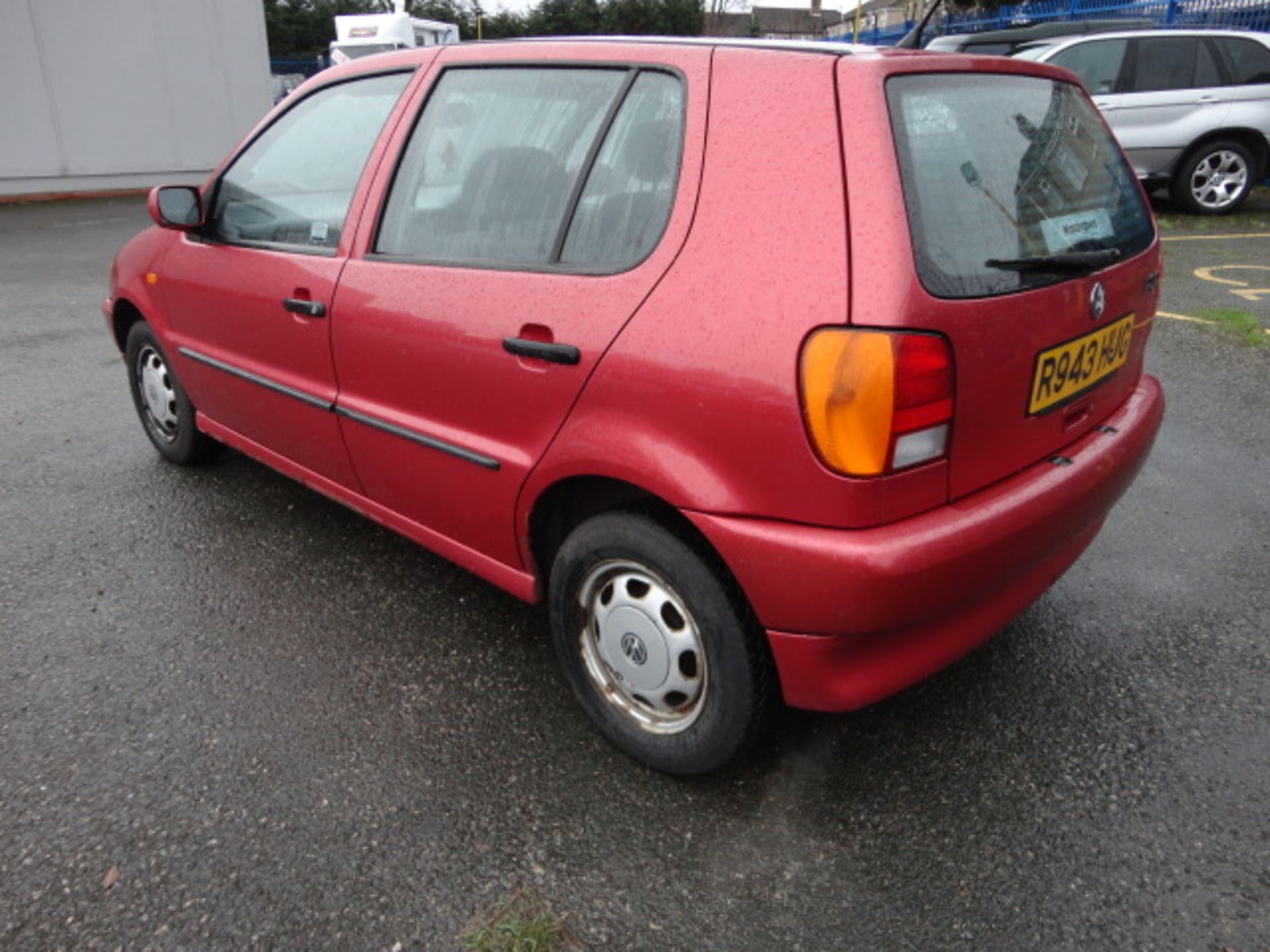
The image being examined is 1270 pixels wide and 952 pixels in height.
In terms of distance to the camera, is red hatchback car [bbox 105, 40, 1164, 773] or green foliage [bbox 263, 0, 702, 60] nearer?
red hatchback car [bbox 105, 40, 1164, 773]

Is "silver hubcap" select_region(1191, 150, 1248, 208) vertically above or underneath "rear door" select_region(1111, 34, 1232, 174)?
underneath

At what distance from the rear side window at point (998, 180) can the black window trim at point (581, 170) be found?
18.7 inches

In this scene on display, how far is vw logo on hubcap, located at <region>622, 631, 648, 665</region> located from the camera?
7.16 feet

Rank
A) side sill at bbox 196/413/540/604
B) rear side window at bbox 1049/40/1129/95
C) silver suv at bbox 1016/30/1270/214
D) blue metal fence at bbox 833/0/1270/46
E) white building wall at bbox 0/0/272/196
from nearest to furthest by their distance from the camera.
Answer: side sill at bbox 196/413/540/604
silver suv at bbox 1016/30/1270/214
rear side window at bbox 1049/40/1129/95
blue metal fence at bbox 833/0/1270/46
white building wall at bbox 0/0/272/196

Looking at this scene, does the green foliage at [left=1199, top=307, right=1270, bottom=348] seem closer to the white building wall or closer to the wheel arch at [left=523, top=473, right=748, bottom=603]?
the wheel arch at [left=523, top=473, right=748, bottom=603]

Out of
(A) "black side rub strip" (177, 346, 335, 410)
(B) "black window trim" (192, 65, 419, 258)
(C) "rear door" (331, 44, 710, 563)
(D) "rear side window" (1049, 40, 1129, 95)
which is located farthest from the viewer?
(D) "rear side window" (1049, 40, 1129, 95)

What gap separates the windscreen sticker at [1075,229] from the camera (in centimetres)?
209

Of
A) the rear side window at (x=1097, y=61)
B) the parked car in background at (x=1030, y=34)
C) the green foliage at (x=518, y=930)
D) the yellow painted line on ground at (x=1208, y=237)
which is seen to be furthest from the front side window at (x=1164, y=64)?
the green foliage at (x=518, y=930)

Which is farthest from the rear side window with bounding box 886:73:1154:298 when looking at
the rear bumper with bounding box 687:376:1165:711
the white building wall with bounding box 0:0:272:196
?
the white building wall with bounding box 0:0:272:196

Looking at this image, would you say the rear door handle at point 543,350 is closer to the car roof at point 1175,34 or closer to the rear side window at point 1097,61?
the rear side window at point 1097,61

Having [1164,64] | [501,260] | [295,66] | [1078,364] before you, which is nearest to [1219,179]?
[1164,64]

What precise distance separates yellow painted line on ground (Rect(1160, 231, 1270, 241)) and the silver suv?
2.89 ft

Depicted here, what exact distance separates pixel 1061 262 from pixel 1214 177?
31.3 ft

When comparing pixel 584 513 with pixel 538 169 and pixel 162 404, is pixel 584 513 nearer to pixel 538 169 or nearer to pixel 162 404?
pixel 538 169
